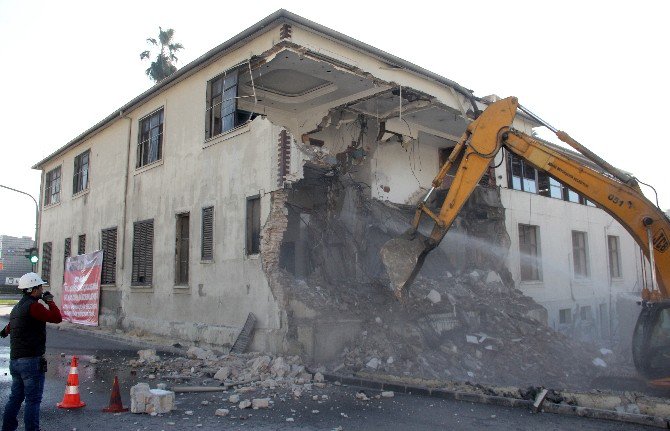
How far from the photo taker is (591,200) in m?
9.05

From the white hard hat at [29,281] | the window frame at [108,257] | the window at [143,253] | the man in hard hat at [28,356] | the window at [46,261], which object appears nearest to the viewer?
the man in hard hat at [28,356]

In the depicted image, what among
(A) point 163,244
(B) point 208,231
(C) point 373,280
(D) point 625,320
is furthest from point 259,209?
(D) point 625,320

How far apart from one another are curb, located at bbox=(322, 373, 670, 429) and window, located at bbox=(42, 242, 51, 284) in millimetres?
18124

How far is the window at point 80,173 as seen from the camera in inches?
819

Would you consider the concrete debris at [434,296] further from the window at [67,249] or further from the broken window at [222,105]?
the window at [67,249]

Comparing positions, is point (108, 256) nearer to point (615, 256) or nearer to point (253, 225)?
point (253, 225)

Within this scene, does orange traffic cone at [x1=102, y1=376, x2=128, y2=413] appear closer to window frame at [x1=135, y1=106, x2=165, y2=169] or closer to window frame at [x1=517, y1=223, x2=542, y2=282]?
window frame at [x1=135, y1=106, x2=165, y2=169]

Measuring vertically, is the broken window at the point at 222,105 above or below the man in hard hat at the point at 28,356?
above

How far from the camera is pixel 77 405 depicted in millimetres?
7113

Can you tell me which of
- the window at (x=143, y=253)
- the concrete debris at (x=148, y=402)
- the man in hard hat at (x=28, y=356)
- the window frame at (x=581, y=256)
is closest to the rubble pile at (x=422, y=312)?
the concrete debris at (x=148, y=402)

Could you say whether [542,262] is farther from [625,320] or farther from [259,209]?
[259,209]

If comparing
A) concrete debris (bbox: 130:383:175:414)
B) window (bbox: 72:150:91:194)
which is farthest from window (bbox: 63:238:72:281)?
concrete debris (bbox: 130:383:175:414)

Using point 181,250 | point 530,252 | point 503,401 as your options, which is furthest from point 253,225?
point 530,252

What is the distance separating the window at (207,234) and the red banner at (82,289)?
6732 millimetres
